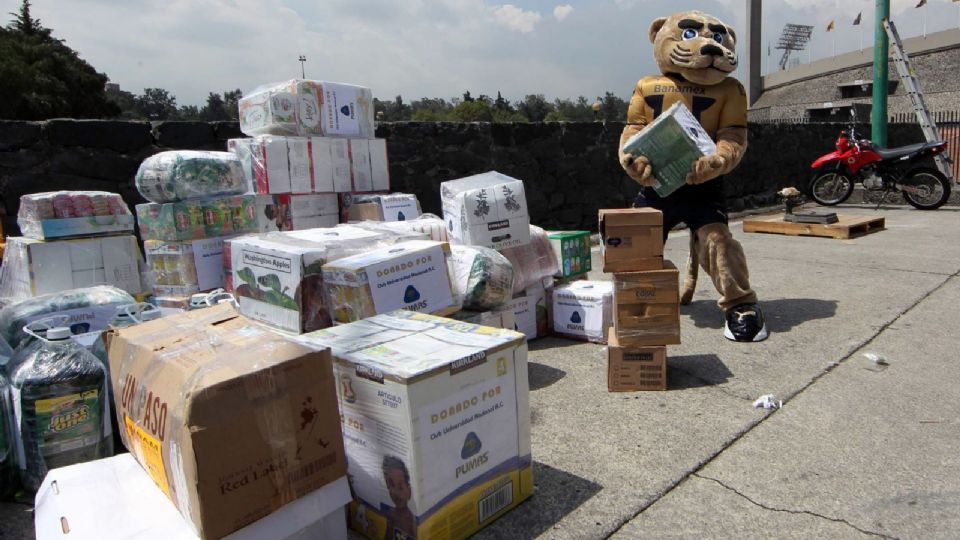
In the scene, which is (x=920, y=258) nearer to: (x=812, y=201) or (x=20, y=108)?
(x=812, y=201)

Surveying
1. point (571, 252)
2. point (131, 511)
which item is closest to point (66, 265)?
point (131, 511)

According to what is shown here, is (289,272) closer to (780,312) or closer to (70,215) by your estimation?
(70,215)

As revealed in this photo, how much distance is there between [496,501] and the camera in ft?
6.94

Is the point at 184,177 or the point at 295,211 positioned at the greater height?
the point at 184,177

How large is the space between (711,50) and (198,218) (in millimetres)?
3329

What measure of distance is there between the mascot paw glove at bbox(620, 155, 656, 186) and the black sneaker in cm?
98

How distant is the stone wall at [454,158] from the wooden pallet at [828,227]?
187 cm

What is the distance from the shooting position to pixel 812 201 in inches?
494

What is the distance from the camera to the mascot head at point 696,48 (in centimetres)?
405

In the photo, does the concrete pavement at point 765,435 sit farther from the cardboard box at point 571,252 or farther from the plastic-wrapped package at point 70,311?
the plastic-wrapped package at point 70,311

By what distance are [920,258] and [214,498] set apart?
686cm

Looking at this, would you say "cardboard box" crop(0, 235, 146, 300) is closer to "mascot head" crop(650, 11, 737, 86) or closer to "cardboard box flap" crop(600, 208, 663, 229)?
"cardboard box flap" crop(600, 208, 663, 229)

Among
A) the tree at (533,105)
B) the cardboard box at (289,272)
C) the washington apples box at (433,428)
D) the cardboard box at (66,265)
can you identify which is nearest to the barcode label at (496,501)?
the washington apples box at (433,428)

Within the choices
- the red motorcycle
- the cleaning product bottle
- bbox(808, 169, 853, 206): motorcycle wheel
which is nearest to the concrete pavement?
the cleaning product bottle
